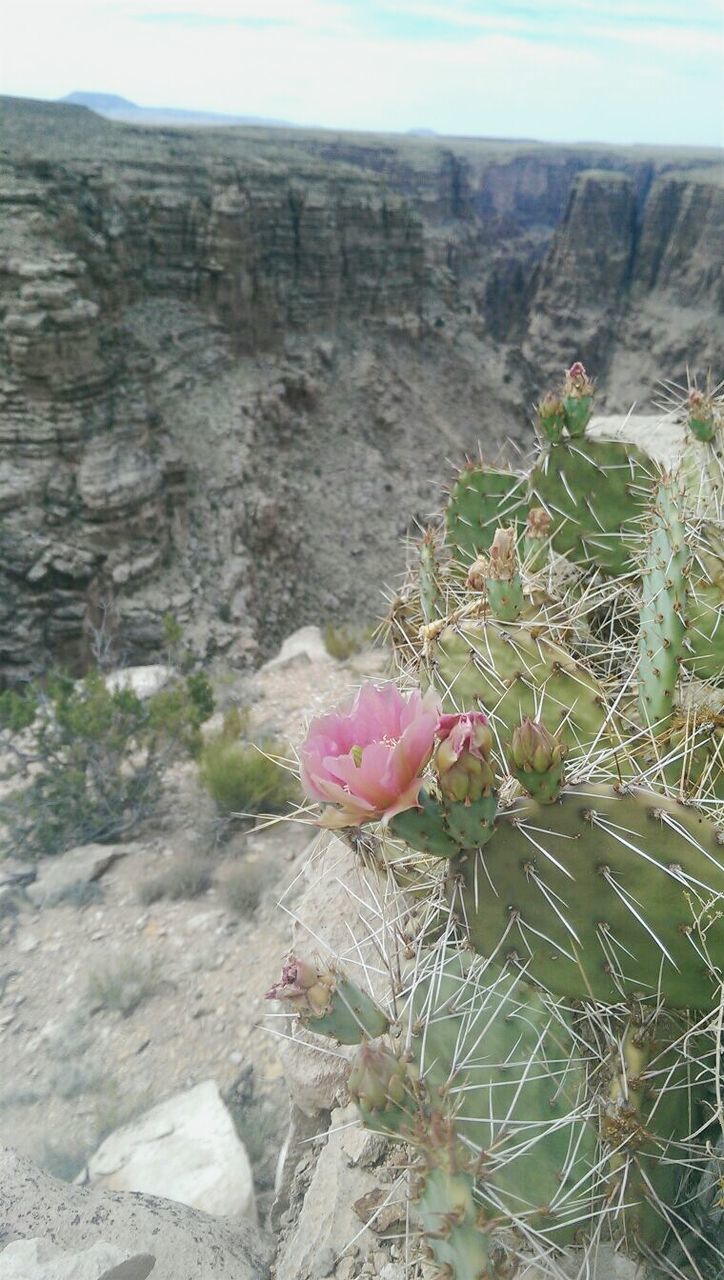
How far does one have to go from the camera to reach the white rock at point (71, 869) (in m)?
3.64

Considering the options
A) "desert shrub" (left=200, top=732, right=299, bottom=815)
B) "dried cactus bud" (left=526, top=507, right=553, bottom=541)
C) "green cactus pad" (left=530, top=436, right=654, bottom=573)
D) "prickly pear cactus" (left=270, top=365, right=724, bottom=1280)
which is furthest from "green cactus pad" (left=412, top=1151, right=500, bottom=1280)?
"desert shrub" (left=200, top=732, right=299, bottom=815)

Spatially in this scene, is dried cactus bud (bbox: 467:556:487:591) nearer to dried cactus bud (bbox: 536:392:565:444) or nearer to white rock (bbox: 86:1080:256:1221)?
dried cactus bud (bbox: 536:392:565:444)

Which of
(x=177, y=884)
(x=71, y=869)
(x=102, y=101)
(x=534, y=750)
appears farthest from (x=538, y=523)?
(x=102, y=101)

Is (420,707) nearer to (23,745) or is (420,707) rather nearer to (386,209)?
(23,745)

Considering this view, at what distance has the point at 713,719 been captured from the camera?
1.67 meters

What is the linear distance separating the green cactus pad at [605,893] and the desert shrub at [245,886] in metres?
2.24

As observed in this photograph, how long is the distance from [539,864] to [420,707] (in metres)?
0.40

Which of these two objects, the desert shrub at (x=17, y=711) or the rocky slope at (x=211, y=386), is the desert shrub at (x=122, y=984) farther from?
the rocky slope at (x=211, y=386)

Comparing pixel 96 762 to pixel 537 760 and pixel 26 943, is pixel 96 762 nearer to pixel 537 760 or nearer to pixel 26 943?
pixel 26 943

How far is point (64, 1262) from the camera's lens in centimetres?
165

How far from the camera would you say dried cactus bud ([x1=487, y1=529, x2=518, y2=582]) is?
1.76m

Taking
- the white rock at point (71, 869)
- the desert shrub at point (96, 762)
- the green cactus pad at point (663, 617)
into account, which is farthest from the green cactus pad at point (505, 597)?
the desert shrub at point (96, 762)

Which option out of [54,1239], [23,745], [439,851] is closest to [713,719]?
[439,851]

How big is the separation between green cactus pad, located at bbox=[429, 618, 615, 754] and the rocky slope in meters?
2.27
